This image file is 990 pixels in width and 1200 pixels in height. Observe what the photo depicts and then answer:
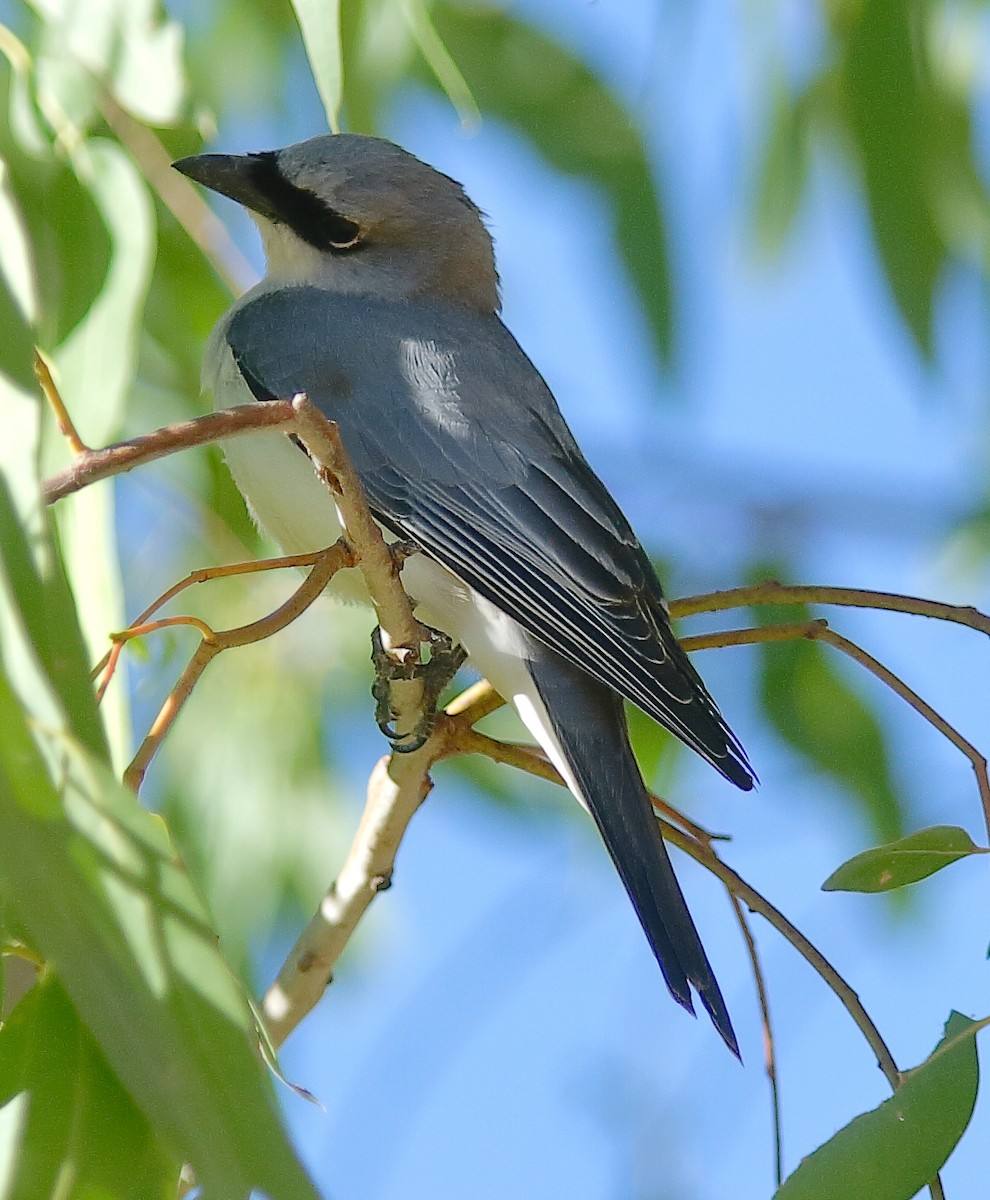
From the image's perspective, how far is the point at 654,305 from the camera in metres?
2.93

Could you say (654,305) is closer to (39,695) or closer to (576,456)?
(576,456)

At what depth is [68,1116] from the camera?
1.27 metres

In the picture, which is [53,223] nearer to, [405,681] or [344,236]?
[405,681]

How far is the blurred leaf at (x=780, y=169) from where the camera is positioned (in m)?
2.93

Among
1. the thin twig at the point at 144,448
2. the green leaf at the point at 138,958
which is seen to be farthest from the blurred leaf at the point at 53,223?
the green leaf at the point at 138,958

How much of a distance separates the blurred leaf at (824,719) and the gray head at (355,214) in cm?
92

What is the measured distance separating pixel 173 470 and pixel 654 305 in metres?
0.97

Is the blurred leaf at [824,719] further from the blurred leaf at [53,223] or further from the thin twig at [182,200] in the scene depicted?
the blurred leaf at [53,223]

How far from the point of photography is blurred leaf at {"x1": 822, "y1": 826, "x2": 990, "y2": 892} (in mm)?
1362

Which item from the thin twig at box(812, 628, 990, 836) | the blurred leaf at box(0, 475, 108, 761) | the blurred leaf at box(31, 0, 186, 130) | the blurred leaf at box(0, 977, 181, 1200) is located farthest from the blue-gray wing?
the blurred leaf at box(0, 475, 108, 761)

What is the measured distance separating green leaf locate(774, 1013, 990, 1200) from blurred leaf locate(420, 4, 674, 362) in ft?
5.76

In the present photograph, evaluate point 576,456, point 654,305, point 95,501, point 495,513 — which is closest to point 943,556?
point 654,305

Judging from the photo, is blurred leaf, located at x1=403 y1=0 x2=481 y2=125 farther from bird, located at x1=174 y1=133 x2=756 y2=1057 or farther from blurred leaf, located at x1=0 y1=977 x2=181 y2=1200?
blurred leaf, located at x1=0 y1=977 x2=181 y2=1200

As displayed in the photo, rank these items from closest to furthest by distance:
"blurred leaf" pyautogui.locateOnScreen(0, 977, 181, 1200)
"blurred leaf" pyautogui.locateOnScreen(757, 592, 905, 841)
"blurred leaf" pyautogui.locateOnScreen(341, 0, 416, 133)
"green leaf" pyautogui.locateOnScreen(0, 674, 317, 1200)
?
"green leaf" pyautogui.locateOnScreen(0, 674, 317, 1200) → "blurred leaf" pyautogui.locateOnScreen(0, 977, 181, 1200) → "blurred leaf" pyautogui.locateOnScreen(341, 0, 416, 133) → "blurred leaf" pyautogui.locateOnScreen(757, 592, 905, 841)
